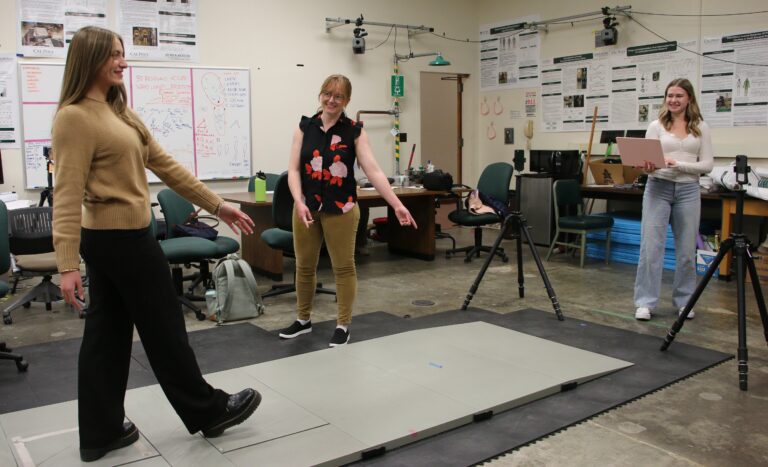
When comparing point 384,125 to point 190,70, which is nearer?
point 190,70

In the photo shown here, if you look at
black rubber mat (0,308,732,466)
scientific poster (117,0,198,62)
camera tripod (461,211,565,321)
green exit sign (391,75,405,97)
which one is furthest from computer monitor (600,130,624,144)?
scientific poster (117,0,198,62)

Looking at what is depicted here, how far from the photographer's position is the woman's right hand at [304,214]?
3.46 m

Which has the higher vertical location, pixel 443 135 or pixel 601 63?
pixel 601 63

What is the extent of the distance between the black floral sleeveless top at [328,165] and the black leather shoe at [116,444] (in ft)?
4.87

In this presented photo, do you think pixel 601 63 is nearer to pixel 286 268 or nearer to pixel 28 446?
pixel 286 268

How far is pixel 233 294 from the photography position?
14.4 feet

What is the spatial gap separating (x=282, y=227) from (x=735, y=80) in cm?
445

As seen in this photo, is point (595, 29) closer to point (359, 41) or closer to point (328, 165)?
point (359, 41)

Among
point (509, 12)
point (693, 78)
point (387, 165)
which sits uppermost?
point (509, 12)

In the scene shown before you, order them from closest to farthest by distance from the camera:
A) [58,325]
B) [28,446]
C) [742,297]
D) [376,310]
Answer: [28,446]
[742,297]
[58,325]
[376,310]

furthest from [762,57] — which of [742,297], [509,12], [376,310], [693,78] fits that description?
[376,310]

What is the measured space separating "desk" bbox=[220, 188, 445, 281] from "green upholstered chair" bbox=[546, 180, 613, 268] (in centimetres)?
114

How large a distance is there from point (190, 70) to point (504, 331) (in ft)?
14.3

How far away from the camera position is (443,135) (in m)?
Answer: 9.12
